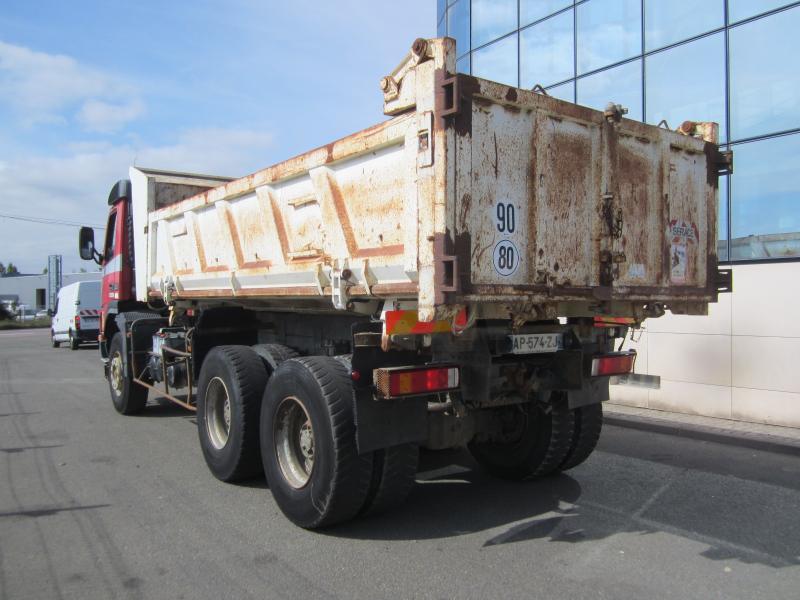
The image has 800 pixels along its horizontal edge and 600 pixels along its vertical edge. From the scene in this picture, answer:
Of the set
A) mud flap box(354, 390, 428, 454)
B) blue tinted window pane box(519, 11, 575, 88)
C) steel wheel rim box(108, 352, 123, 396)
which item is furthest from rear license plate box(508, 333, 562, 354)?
blue tinted window pane box(519, 11, 575, 88)

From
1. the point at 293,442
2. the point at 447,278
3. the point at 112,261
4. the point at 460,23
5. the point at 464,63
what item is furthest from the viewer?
the point at 460,23

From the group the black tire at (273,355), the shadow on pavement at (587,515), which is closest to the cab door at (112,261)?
the black tire at (273,355)

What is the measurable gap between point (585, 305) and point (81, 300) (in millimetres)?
21019

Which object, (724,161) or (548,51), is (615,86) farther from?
(724,161)

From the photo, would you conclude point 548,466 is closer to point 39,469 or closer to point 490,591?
point 490,591

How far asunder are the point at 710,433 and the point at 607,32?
6471 millimetres

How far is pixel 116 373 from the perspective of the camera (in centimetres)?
927

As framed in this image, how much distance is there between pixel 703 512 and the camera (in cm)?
491

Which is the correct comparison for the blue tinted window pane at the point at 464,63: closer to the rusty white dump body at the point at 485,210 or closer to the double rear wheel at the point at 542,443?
the rusty white dump body at the point at 485,210

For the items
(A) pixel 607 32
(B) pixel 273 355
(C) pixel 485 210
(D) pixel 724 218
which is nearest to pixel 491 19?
(A) pixel 607 32

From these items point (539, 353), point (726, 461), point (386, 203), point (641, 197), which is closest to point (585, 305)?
point (539, 353)

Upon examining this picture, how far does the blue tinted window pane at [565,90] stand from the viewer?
11.2m

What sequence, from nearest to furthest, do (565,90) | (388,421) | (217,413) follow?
(388,421) → (217,413) → (565,90)

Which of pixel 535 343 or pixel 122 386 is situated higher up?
pixel 535 343
